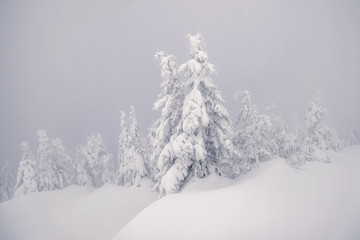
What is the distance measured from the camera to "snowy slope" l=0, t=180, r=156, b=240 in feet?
50.9

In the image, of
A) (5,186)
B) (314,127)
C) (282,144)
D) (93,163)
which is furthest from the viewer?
(5,186)

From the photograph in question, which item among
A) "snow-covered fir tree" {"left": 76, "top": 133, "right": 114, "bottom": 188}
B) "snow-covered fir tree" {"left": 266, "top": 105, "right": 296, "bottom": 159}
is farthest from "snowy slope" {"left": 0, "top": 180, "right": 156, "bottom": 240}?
"snow-covered fir tree" {"left": 76, "top": 133, "right": 114, "bottom": 188}

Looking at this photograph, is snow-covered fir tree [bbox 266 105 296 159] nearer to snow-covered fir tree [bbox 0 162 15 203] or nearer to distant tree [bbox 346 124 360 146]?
distant tree [bbox 346 124 360 146]

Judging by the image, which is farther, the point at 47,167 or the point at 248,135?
the point at 47,167

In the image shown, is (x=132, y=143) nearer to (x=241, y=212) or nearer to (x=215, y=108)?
(x=215, y=108)

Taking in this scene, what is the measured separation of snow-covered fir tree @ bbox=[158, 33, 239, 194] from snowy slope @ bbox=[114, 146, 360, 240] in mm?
2743

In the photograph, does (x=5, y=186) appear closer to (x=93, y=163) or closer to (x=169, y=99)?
(x=93, y=163)

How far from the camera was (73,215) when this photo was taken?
17562mm

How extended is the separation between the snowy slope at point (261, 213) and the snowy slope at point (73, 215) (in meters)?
7.76

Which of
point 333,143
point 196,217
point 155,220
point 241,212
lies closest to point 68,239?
point 155,220

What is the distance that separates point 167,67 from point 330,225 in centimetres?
1101

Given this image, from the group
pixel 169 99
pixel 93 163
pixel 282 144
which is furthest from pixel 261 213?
pixel 93 163

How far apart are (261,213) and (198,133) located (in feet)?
19.8

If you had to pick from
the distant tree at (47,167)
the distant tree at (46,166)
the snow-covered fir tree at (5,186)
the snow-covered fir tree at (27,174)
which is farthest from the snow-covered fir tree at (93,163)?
the snow-covered fir tree at (5,186)
